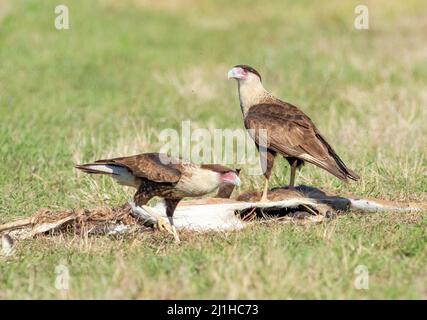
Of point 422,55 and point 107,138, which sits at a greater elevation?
point 422,55

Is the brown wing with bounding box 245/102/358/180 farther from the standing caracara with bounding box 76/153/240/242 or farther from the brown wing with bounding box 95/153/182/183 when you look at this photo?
the brown wing with bounding box 95/153/182/183

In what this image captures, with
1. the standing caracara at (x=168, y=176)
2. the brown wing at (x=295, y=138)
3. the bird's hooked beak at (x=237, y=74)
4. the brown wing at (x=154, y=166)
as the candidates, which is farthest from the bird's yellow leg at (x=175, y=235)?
the bird's hooked beak at (x=237, y=74)

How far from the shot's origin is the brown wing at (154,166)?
22.6 feet

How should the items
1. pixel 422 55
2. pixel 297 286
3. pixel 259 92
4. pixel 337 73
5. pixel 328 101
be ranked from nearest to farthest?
pixel 297 286
pixel 259 92
pixel 328 101
pixel 337 73
pixel 422 55

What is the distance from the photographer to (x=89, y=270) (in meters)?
5.96

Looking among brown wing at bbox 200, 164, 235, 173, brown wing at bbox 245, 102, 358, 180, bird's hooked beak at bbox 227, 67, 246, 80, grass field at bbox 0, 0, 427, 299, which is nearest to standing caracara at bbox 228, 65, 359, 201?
brown wing at bbox 245, 102, 358, 180

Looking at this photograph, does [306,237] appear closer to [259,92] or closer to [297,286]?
[297,286]

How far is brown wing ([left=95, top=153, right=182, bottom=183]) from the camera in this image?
6887 mm

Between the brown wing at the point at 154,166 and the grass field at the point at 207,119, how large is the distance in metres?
0.51

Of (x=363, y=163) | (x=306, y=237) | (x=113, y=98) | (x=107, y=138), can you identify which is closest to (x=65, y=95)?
(x=113, y=98)

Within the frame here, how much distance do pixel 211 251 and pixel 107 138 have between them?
5074 millimetres

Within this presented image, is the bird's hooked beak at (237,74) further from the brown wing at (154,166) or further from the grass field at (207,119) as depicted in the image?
the brown wing at (154,166)

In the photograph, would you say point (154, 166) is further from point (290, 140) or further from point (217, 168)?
point (290, 140)

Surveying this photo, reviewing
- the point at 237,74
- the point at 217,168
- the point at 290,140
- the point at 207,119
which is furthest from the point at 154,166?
the point at 207,119
